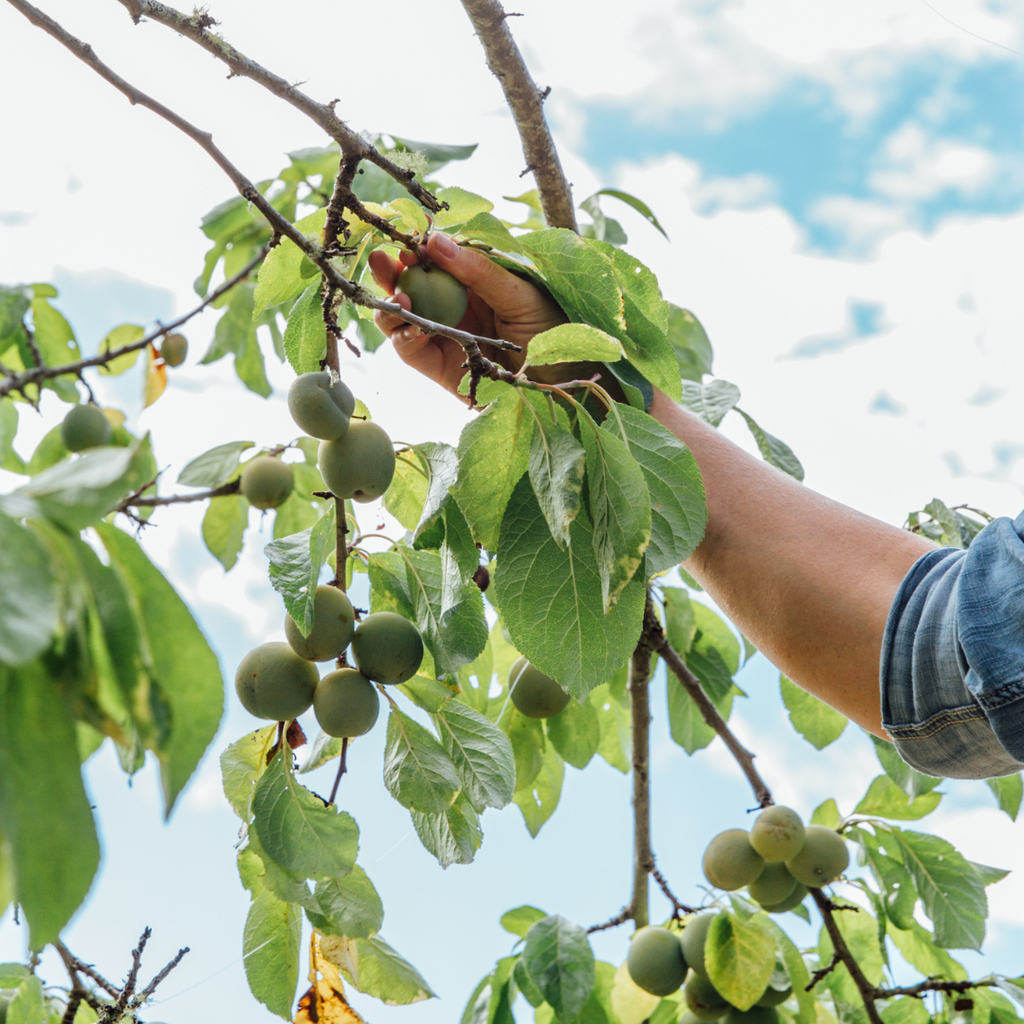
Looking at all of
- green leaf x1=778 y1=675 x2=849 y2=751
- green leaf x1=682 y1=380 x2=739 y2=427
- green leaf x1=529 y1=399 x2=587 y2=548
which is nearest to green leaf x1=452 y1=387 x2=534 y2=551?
green leaf x1=529 y1=399 x2=587 y2=548

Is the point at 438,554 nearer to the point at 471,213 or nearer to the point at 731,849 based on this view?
the point at 471,213

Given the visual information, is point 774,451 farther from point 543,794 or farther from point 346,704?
point 346,704

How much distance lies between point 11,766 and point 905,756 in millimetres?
931

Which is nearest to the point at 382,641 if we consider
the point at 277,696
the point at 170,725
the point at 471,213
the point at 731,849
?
the point at 277,696

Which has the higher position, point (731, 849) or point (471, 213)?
point (471, 213)

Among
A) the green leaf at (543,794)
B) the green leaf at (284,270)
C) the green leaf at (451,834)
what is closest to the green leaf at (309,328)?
the green leaf at (284,270)

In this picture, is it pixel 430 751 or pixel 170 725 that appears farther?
pixel 430 751

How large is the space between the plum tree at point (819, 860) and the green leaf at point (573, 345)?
43.6 inches

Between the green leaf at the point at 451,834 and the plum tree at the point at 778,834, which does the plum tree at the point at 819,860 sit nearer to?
the plum tree at the point at 778,834

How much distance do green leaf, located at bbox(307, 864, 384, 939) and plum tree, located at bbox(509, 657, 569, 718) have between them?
62 centimetres

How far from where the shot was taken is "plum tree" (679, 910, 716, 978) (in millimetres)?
1536

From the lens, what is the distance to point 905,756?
1.02 metres

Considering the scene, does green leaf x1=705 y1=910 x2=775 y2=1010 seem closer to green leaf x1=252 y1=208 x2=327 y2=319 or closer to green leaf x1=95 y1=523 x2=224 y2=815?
green leaf x1=252 y1=208 x2=327 y2=319

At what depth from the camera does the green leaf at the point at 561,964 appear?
1393mm
